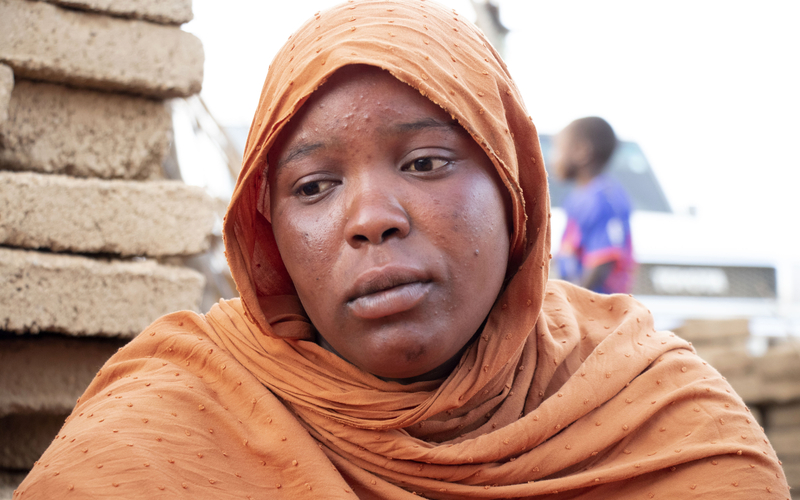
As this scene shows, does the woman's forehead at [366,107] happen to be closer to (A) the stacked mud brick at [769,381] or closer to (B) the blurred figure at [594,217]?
(B) the blurred figure at [594,217]

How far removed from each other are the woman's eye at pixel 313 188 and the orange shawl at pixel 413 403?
120mm

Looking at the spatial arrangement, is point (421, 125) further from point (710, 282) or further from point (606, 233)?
point (710, 282)

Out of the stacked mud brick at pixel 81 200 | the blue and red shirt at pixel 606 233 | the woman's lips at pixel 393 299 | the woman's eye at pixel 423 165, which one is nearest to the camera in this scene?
the woman's lips at pixel 393 299

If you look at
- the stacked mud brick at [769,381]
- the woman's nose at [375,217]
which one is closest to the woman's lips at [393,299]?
the woman's nose at [375,217]

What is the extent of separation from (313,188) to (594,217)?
2.52m

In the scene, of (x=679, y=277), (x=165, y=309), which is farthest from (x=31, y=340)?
(x=679, y=277)

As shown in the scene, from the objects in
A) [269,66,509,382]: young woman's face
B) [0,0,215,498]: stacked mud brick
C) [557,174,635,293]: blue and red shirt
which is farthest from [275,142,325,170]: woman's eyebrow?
[557,174,635,293]: blue and red shirt

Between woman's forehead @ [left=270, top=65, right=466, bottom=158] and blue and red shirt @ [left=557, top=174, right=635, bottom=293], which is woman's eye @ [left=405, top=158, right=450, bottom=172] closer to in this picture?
woman's forehead @ [left=270, top=65, right=466, bottom=158]

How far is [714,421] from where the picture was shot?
150cm

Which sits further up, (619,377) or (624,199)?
(619,377)

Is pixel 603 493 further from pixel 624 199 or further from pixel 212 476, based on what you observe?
pixel 624 199

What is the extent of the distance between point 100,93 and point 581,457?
206cm

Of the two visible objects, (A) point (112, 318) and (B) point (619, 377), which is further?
(A) point (112, 318)

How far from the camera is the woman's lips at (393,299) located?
1301mm
